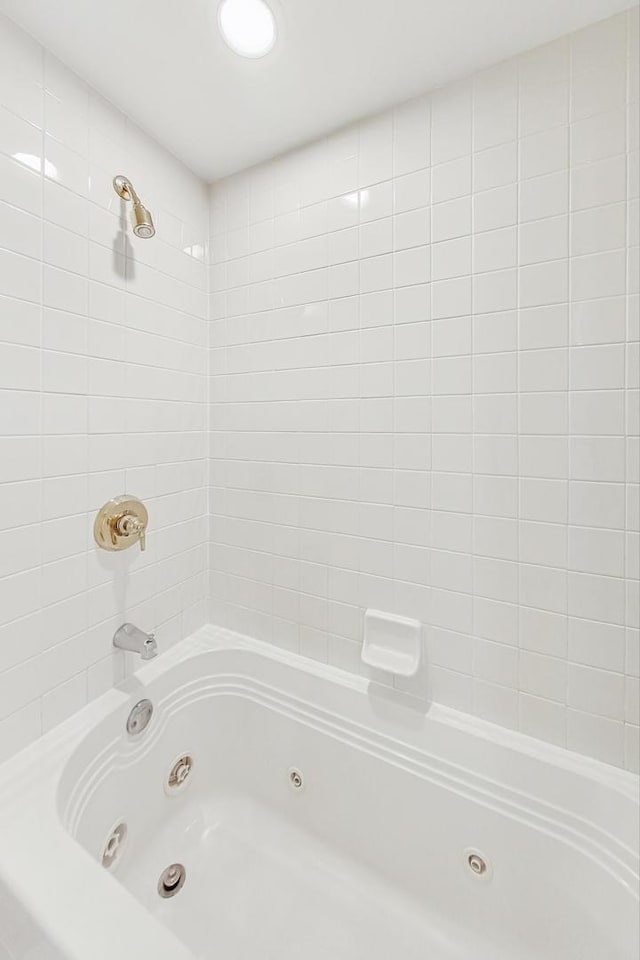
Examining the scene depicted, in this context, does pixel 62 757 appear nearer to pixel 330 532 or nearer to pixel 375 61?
pixel 330 532

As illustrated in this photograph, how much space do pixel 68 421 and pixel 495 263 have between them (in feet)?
3.88

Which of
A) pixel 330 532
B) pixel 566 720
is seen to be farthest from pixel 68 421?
pixel 566 720

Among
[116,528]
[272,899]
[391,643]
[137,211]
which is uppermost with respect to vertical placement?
[137,211]

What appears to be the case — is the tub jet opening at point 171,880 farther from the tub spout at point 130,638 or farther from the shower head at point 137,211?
the shower head at point 137,211

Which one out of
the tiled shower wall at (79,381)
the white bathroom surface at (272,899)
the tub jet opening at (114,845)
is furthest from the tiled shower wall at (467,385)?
the tub jet opening at (114,845)

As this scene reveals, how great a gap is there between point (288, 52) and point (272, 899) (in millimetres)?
2165

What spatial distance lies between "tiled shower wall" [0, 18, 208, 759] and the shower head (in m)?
0.07

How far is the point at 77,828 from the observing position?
99cm

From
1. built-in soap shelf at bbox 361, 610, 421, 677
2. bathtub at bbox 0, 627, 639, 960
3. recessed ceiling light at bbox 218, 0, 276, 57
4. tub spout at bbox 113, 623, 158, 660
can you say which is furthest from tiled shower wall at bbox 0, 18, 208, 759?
built-in soap shelf at bbox 361, 610, 421, 677

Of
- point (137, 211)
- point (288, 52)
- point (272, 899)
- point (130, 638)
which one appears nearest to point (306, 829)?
point (272, 899)

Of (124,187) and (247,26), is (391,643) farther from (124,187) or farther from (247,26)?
(247,26)

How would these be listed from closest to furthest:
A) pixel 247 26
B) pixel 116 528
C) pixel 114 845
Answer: pixel 247 26 → pixel 114 845 → pixel 116 528

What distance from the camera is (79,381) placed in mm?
1172

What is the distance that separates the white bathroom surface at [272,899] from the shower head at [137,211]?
1.71m
